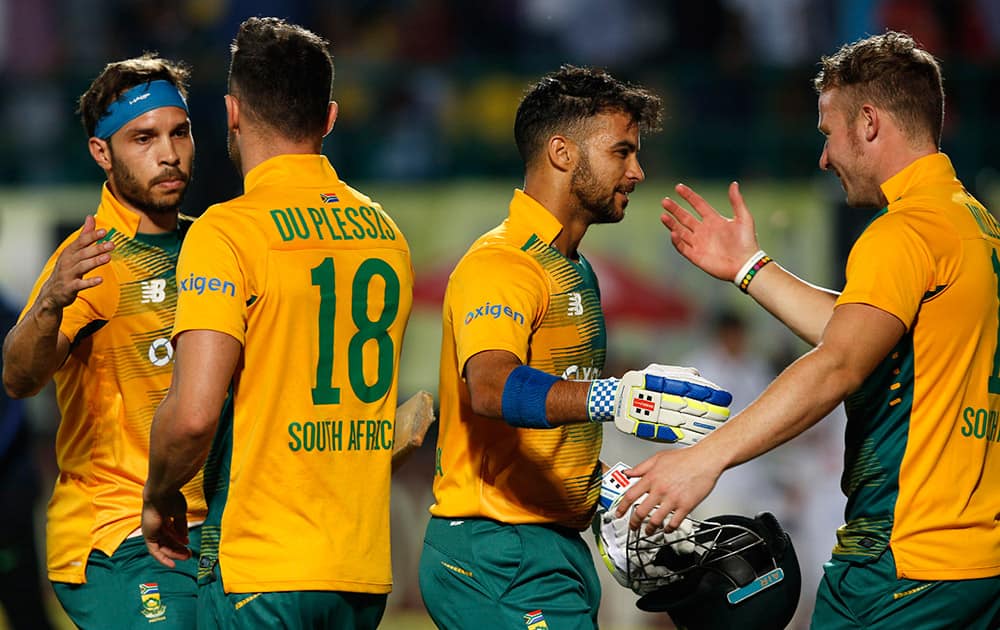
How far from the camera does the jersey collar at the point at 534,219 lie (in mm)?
4723

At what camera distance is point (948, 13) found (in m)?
12.0

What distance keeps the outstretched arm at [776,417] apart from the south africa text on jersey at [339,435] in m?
0.82

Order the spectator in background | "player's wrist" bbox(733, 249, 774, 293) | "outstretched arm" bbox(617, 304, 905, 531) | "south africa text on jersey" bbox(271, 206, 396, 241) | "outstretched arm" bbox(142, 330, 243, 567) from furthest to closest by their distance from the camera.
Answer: the spectator in background
"player's wrist" bbox(733, 249, 774, 293)
"south africa text on jersey" bbox(271, 206, 396, 241)
"outstretched arm" bbox(142, 330, 243, 567)
"outstretched arm" bbox(617, 304, 905, 531)

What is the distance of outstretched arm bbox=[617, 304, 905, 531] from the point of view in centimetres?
370

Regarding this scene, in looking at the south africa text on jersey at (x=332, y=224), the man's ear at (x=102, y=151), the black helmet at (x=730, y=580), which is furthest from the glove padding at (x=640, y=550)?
the man's ear at (x=102, y=151)

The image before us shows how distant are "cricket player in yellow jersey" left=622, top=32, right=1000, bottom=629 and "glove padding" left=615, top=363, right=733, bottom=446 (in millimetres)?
130

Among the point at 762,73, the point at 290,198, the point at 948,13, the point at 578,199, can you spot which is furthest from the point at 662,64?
the point at 290,198

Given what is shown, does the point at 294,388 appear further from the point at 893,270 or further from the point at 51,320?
the point at 893,270

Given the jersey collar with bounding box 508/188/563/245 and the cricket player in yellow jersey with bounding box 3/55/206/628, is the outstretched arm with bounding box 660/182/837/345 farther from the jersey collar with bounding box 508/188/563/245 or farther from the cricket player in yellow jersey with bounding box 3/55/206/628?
the cricket player in yellow jersey with bounding box 3/55/206/628

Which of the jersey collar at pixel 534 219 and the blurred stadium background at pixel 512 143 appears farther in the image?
the blurred stadium background at pixel 512 143

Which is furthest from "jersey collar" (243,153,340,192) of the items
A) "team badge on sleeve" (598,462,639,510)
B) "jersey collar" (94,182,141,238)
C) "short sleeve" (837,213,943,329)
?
"short sleeve" (837,213,943,329)

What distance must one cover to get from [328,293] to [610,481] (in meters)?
1.15

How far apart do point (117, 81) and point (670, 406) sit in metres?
2.47

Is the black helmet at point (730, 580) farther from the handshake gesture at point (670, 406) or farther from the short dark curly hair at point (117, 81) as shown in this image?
the short dark curly hair at point (117, 81)
